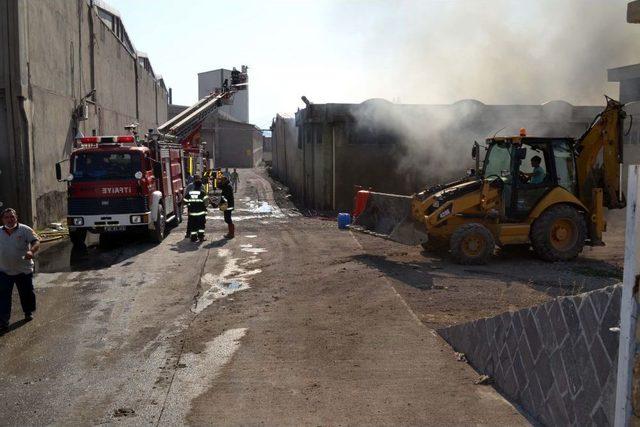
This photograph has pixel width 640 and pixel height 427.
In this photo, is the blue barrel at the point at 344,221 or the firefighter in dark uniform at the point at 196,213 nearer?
the firefighter in dark uniform at the point at 196,213

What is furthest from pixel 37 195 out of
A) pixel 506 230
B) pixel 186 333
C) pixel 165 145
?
Answer: pixel 506 230

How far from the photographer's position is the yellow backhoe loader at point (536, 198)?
1170cm

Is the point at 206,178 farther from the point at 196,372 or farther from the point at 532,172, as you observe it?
the point at 196,372

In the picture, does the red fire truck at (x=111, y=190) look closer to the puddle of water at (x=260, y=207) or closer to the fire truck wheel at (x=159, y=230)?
the fire truck wheel at (x=159, y=230)

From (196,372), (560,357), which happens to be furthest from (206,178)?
(560,357)

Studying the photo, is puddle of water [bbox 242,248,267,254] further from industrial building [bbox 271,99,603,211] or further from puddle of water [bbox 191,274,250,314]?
industrial building [bbox 271,99,603,211]

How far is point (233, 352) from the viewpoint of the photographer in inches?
272

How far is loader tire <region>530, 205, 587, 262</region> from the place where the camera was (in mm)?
11852

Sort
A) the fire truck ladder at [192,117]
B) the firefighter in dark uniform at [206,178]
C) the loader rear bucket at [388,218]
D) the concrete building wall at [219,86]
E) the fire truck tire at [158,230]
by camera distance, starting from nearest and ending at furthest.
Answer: the loader rear bucket at [388,218] < the fire truck tire at [158,230] < the fire truck ladder at [192,117] < the firefighter in dark uniform at [206,178] < the concrete building wall at [219,86]

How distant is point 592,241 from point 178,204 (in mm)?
11862

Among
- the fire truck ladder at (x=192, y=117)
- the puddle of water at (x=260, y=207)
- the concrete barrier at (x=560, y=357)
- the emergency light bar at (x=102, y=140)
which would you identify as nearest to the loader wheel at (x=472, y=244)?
the concrete barrier at (x=560, y=357)

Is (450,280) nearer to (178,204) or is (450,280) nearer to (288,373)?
(288,373)

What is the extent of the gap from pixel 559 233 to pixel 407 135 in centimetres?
877

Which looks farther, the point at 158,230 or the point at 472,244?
the point at 158,230
